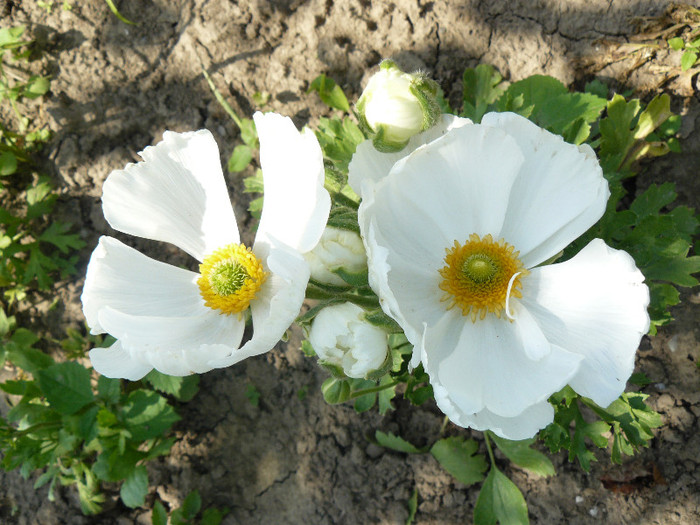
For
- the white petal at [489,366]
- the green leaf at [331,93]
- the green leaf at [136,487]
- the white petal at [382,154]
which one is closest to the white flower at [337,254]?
the white petal at [382,154]

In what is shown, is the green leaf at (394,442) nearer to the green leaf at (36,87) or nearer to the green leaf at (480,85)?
the green leaf at (480,85)

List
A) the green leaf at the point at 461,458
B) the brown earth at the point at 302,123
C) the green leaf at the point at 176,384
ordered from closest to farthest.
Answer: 1. the brown earth at the point at 302,123
2. the green leaf at the point at 461,458
3. the green leaf at the point at 176,384

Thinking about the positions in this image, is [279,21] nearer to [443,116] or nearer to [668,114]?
[443,116]

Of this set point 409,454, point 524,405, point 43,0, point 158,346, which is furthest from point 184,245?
point 43,0

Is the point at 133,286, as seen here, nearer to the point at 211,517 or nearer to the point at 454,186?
the point at 454,186

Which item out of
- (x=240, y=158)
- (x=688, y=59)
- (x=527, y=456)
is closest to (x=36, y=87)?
(x=240, y=158)

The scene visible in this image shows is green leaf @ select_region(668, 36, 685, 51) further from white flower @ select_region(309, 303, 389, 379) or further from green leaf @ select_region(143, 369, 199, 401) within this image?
green leaf @ select_region(143, 369, 199, 401)
